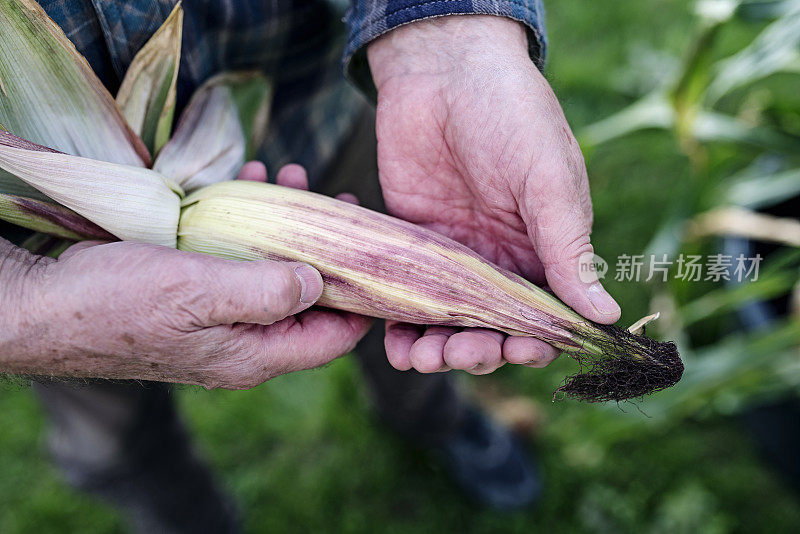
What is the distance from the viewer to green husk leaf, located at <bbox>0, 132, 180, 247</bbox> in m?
1.12

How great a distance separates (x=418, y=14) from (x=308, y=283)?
24.7 inches

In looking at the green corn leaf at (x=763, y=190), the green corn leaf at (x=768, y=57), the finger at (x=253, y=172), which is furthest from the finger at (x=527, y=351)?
the green corn leaf at (x=763, y=190)

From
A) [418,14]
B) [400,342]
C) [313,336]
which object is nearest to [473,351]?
[400,342]

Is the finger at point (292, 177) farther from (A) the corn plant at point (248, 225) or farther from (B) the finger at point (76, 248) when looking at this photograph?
(B) the finger at point (76, 248)

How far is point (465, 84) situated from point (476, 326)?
0.49 meters

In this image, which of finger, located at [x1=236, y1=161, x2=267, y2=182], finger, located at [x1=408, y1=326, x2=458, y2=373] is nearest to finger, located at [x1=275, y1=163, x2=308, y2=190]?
finger, located at [x1=236, y1=161, x2=267, y2=182]

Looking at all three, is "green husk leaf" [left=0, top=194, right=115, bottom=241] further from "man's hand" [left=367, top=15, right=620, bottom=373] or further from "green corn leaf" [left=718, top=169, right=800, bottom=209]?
"green corn leaf" [left=718, top=169, right=800, bottom=209]

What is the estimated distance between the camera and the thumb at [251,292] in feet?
3.51

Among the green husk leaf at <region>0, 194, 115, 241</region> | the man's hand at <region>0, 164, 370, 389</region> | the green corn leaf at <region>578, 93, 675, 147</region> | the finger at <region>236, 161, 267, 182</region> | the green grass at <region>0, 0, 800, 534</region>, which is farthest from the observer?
the green corn leaf at <region>578, 93, 675, 147</region>

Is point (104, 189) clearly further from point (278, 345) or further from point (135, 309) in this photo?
point (278, 345)

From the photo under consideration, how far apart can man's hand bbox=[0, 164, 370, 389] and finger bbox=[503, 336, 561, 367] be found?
1.37 feet

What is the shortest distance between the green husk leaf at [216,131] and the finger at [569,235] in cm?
71

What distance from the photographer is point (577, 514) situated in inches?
88.0

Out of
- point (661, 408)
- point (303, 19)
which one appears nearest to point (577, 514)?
point (661, 408)
